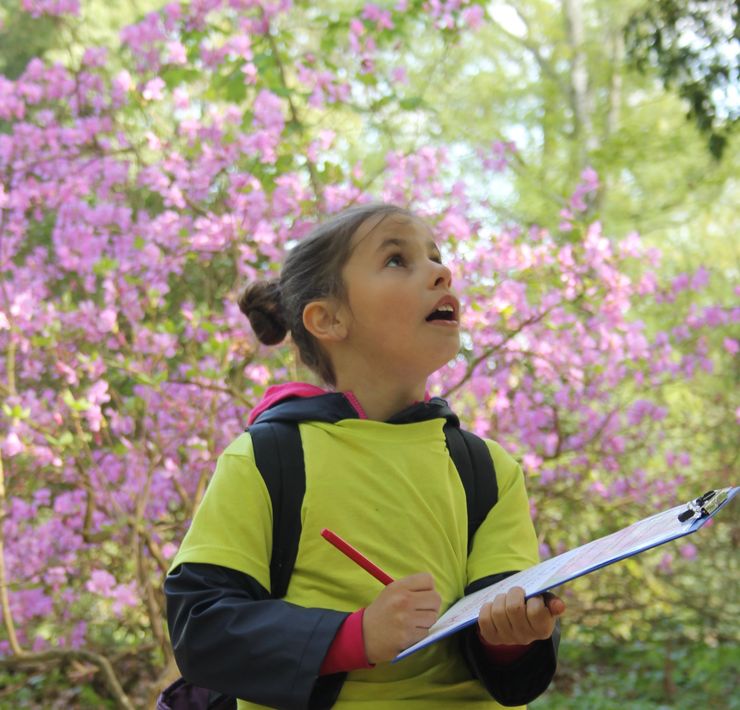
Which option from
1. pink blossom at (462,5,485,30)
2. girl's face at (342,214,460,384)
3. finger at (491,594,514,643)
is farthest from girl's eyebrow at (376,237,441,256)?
pink blossom at (462,5,485,30)

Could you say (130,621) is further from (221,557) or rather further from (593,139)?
(593,139)

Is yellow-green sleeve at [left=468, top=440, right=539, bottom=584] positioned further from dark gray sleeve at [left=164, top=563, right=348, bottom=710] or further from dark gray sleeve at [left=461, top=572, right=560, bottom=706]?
dark gray sleeve at [left=164, top=563, right=348, bottom=710]

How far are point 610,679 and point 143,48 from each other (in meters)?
3.74

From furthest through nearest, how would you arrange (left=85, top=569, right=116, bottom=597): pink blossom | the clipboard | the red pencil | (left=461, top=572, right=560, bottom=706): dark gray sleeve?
(left=85, top=569, right=116, bottom=597): pink blossom < (left=461, top=572, right=560, bottom=706): dark gray sleeve < the red pencil < the clipboard

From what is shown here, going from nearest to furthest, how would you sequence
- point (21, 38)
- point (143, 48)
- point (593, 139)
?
point (143, 48), point (21, 38), point (593, 139)

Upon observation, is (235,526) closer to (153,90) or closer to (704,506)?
(704,506)

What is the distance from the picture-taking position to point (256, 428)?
1.56 meters

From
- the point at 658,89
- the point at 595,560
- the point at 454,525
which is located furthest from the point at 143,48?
the point at 658,89

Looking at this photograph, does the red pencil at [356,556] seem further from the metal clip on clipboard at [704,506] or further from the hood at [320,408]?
the metal clip on clipboard at [704,506]

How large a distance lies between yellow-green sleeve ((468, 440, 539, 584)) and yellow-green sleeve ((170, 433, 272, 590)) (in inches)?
12.8

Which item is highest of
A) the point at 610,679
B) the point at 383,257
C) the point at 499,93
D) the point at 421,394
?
the point at 499,93

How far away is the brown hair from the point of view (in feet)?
5.70

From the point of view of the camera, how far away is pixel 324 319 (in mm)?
1725

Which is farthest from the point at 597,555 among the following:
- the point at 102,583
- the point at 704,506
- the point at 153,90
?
the point at 153,90
